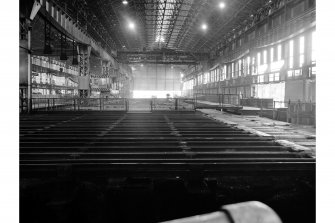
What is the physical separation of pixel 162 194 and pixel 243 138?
3.42 meters

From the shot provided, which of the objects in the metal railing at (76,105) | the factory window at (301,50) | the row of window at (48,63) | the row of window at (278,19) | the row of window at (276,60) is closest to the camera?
the metal railing at (76,105)

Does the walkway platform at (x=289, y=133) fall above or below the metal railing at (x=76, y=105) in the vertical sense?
below

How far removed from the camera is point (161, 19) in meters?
27.1

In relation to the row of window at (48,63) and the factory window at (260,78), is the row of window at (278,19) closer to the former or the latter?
the factory window at (260,78)

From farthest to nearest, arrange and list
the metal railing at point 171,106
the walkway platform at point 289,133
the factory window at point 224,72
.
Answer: the factory window at point 224,72, the metal railing at point 171,106, the walkway platform at point 289,133

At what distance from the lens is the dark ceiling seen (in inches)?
845

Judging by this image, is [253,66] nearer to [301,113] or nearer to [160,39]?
[301,113]

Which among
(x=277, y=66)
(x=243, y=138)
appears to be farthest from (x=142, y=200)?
(x=277, y=66)

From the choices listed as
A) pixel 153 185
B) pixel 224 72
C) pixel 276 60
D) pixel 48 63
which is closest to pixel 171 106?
pixel 276 60

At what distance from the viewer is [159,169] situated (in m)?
3.88

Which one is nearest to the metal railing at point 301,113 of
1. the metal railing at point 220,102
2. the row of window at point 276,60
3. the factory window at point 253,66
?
the metal railing at point 220,102

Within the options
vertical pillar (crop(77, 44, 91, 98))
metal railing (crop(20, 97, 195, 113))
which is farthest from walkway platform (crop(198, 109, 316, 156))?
vertical pillar (crop(77, 44, 91, 98))

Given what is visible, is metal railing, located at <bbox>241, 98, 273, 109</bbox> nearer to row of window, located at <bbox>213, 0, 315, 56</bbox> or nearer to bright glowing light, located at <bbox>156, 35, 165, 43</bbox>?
row of window, located at <bbox>213, 0, 315, 56</bbox>

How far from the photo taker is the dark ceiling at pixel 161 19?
70.4 feet
